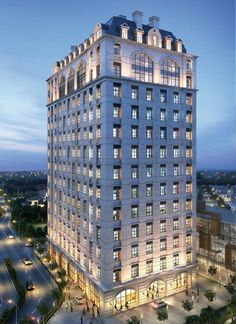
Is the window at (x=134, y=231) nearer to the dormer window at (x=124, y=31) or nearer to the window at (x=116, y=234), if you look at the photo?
the window at (x=116, y=234)

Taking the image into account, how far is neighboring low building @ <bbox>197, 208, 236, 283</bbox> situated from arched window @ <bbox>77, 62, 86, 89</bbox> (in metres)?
38.2

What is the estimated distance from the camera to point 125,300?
49500 mm

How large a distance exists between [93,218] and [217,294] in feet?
88.6

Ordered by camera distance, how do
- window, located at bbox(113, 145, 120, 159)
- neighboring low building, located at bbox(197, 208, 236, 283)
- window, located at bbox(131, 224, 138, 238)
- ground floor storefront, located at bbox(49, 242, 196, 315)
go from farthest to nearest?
neighboring low building, located at bbox(197, 208, 236, 283) → window, located at bbox(131, 224, 138, 238) → window, located at bbox(113, 145, 120, 159) → ground floor storefront, located at bbox(49, 242, 196, 315)

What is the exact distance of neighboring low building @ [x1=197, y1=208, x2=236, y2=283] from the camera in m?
59.4

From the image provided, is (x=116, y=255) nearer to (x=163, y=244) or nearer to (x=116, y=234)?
(x=116, y=234)

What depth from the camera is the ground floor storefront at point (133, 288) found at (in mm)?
47688

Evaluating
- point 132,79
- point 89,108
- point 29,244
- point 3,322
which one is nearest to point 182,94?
point 132,79

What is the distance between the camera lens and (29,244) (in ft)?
296

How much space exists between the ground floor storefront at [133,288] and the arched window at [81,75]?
3478 centimetres

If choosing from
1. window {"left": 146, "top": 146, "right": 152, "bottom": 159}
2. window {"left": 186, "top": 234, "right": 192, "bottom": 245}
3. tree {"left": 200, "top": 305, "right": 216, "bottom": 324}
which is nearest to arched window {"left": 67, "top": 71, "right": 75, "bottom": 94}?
window {"left": 146, "top": 146, "right": 152, "bottom": 159}

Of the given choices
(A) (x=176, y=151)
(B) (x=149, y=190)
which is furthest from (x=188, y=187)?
(B) (x=149, y=190)

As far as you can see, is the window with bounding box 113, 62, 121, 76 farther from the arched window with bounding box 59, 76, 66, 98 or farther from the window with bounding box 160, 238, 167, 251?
the window with bounding box 160, 238, 167, 251

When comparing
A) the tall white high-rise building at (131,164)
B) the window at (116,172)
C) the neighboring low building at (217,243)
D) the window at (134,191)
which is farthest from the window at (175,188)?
the neighboring low building at (217,243)
